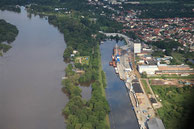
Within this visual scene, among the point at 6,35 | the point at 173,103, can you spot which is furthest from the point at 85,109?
the point at 6,35

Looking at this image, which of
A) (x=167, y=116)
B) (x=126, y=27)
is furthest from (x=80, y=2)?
(x=167, y=116)

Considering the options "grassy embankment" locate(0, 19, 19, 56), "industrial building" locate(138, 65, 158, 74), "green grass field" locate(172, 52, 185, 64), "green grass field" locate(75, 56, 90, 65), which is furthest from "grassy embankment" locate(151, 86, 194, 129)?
"grassy embankment" locate(0, 19, 19, 56)

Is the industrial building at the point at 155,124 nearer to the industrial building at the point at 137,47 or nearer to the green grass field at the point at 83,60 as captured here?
the green grass field at the point at 83,60

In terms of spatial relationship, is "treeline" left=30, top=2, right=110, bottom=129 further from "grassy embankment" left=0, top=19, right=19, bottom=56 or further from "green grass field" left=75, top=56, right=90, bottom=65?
"grassy embankment" left=0, top=19, right=19, bottom=56

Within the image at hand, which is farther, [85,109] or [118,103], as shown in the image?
[118,103]

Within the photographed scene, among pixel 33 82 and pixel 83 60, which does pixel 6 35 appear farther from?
pixel 33 82

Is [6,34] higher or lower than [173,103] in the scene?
higher
